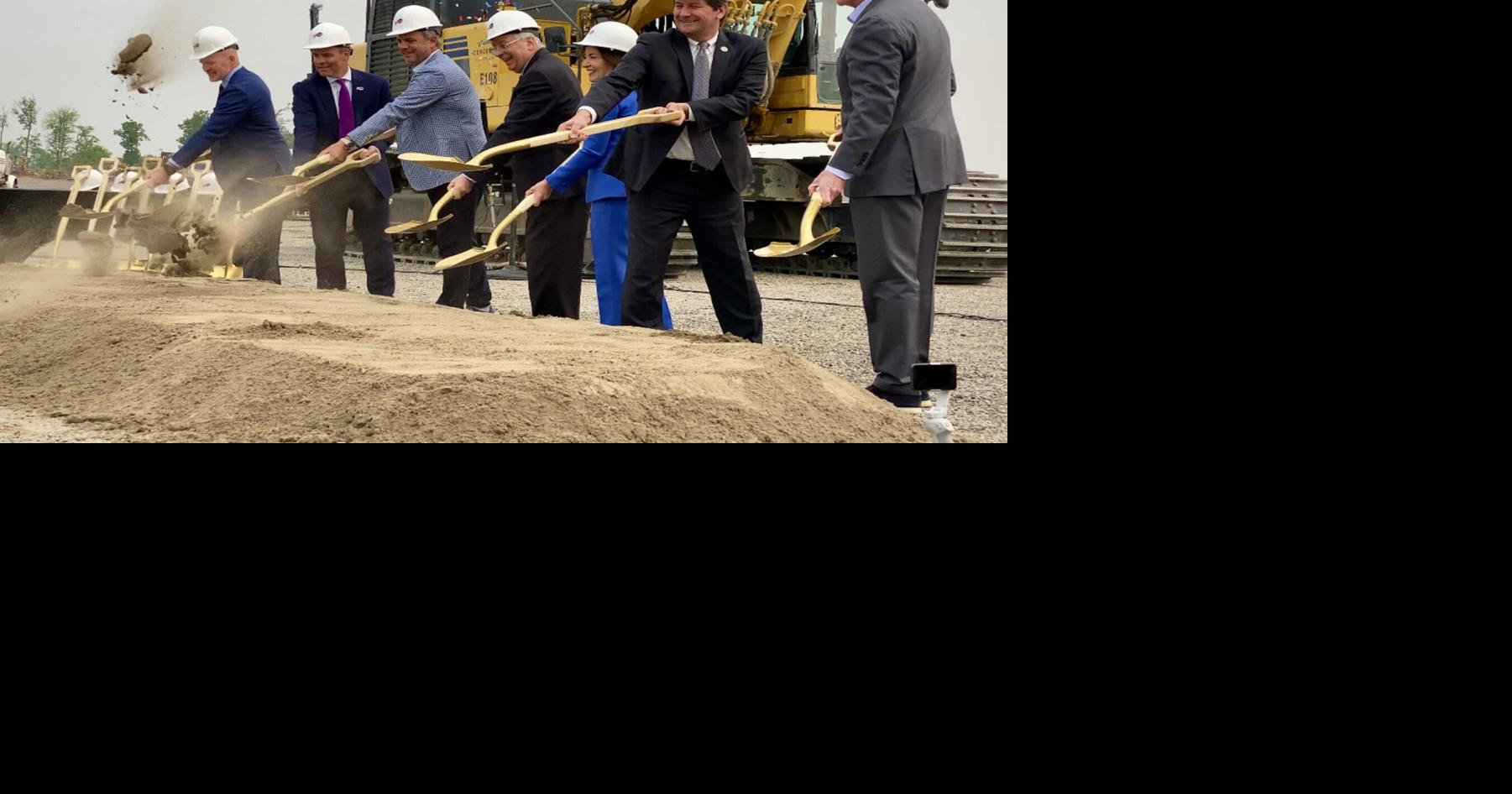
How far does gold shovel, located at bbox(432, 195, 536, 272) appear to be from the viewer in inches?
264

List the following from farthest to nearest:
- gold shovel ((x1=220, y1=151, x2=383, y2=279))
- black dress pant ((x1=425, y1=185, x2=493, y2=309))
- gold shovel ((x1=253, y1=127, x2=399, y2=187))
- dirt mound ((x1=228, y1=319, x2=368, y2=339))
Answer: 1. gold shovel ((x1=253, y1=127, x2=399, y2=187))
2. gold shovel ((x1=220, y1=151, x2=383, y2=279))
3. black dress pant ((x1=425, y1=185, x2=493, y2=309))
4. dirt mound ((x1=228, y1=319, x2=368, y2=339))

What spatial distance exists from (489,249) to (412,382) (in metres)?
3.05

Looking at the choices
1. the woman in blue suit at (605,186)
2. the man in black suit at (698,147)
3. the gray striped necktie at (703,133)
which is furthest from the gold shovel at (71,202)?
the gray striped necktie at (703,133)

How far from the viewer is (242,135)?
28.3ft

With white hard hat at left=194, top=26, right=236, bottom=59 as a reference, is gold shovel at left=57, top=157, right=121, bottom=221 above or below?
below

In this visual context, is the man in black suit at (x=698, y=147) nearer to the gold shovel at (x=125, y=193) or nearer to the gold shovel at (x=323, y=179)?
the gold shovel at (x=323, y=179)

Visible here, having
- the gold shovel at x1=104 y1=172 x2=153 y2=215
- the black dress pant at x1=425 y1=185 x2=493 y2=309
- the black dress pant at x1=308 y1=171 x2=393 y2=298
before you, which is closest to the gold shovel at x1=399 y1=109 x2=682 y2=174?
the black dress pant at x1=425 y1=185 x2=493 y2=309

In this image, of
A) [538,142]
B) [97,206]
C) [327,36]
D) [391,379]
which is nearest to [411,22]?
[327,36]

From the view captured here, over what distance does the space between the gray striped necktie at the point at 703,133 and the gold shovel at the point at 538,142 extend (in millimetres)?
138

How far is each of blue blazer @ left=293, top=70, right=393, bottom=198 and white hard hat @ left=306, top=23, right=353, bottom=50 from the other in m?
0.17

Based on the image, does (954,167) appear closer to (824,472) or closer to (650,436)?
(650,436)

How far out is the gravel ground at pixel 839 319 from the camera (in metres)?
6.37

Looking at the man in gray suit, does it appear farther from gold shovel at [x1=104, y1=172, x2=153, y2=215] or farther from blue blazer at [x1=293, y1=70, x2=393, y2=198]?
gold shovel at [x1=104, y1=172, x2=153, y2=215]

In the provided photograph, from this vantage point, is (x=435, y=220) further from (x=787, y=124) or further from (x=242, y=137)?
(x=787, y=124)
